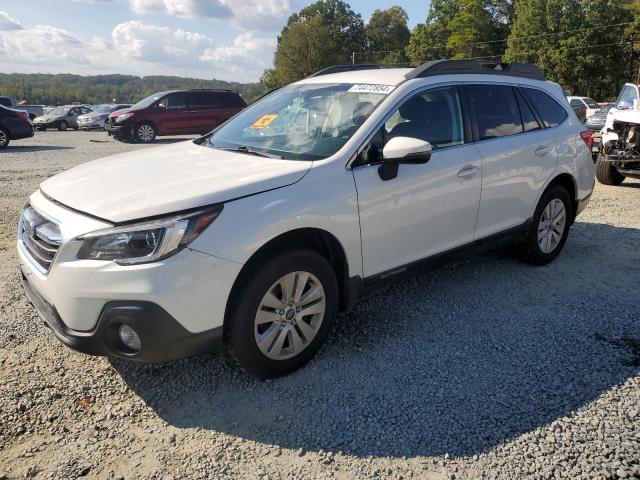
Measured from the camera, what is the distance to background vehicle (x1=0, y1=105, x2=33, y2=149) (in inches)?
604

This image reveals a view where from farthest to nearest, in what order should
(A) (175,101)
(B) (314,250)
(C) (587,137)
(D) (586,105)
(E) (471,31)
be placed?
(E) (471,31) → (D) (586,105) → (A) (175,101) → (C) (587,137) → (B) (314,250)

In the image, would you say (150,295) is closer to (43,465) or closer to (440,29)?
(43,465)

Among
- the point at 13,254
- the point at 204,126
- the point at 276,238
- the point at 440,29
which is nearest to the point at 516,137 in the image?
the point at 276,238

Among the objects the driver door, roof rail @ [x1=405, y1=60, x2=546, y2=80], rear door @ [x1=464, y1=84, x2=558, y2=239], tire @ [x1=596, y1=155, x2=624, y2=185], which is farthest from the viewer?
tire @ [x1=596, y1=155, x2=624, y2=185]

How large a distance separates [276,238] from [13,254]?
369 centimetres

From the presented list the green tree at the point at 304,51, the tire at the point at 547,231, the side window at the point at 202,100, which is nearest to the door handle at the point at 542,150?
the tire at the point at 547,231

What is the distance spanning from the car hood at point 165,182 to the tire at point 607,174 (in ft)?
25.8

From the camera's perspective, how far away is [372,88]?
3707 mm

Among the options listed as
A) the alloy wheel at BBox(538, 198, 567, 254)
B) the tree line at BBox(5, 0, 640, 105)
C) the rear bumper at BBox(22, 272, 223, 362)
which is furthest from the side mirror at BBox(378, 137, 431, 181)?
the tree line at BBox(5, 0, 640, 105)

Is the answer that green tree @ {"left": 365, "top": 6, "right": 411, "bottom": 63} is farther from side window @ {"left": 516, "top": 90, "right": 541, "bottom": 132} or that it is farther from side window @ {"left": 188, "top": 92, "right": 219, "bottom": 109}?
side window @ {"left": 516, "top": 90, "right": 541, "bottom": 132}

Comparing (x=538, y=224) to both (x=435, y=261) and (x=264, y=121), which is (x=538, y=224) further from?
(x=264, y=121)

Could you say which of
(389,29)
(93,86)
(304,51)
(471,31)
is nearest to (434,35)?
(471,31)

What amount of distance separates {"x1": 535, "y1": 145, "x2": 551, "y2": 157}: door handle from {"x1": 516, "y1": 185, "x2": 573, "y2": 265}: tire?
0.37 metres

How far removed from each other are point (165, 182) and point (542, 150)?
10.9 feet
